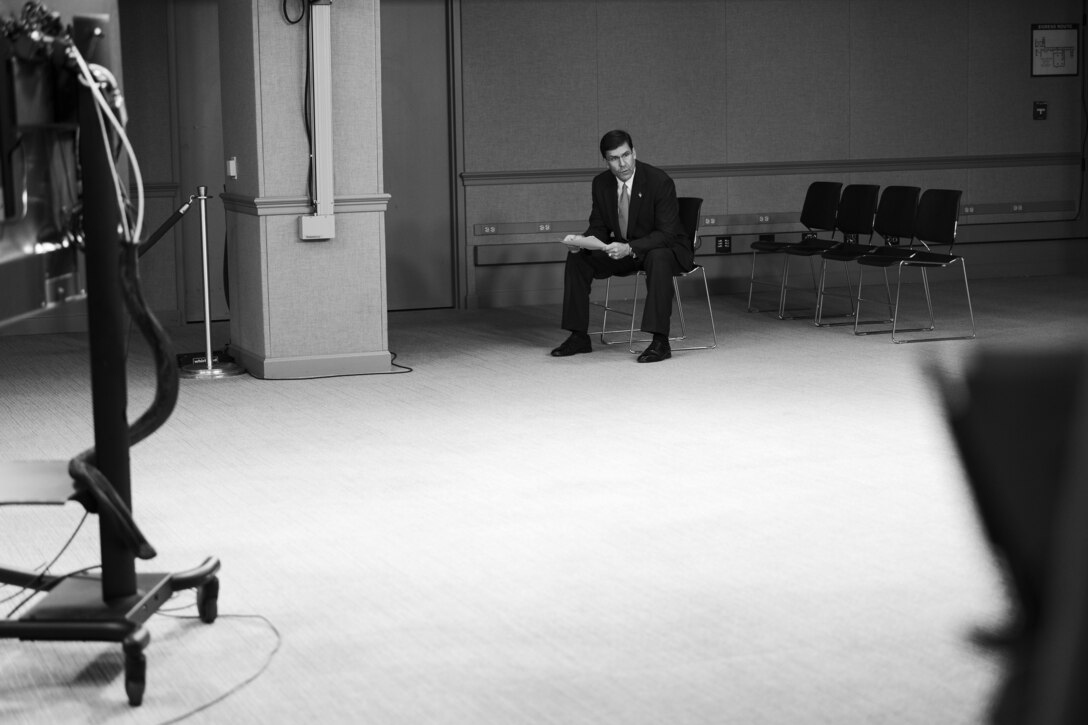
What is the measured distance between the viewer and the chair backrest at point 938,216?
336 inches

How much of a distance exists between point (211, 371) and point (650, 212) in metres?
2.71

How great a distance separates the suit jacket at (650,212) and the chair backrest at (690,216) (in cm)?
14

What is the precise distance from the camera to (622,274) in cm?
834

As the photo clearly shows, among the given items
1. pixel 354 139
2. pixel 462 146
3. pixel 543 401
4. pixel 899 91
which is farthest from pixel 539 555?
pixel 899 91

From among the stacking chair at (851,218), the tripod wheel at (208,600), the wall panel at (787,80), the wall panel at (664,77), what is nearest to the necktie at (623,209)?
the stacking chair at (851,218)

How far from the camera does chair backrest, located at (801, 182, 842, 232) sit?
961cm

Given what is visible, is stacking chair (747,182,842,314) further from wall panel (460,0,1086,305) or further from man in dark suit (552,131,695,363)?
man in dark suit (552,131,695,363)

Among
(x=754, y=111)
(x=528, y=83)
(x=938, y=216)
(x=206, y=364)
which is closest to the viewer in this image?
(x=206, y=364)

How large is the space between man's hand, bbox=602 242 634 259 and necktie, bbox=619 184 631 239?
29 cm

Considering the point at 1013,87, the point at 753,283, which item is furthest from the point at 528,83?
the point at 1013,87

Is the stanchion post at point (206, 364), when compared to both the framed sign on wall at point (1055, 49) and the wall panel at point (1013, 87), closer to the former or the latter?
the wall panel at point (1013, 87)

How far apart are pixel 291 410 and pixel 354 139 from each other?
1.63 meters

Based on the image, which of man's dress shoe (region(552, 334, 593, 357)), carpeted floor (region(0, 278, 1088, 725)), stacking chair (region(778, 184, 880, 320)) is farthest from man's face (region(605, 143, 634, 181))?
stacking chair (region(778, 184, 880, 320))

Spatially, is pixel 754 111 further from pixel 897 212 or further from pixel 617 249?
pixel 617 249
